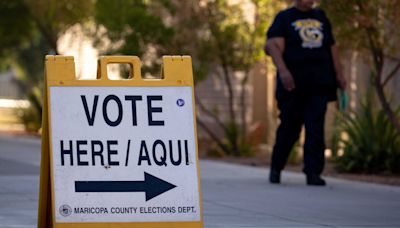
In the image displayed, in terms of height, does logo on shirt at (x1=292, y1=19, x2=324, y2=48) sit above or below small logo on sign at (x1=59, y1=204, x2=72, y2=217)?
above

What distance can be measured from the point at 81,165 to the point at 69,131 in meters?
0.22

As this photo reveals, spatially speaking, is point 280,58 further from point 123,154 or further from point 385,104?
point 123,154

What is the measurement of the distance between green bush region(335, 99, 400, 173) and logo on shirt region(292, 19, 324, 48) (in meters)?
2.24

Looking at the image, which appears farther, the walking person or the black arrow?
the walking person

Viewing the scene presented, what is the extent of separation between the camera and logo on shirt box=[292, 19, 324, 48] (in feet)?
38.7

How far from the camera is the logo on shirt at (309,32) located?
38.7 ft

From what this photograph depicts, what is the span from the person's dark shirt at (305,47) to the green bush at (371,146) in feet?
6.60

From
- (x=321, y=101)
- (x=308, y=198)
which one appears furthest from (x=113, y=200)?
(x=321, y=101)

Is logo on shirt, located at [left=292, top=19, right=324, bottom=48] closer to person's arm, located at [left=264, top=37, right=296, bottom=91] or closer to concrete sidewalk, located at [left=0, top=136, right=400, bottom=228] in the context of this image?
person's arm, located at [left=264, top=37, right=296, bottom=91]

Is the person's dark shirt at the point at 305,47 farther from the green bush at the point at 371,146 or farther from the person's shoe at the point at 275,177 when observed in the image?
the green bush at the point at 371,146

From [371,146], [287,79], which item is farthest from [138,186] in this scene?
[371,146]

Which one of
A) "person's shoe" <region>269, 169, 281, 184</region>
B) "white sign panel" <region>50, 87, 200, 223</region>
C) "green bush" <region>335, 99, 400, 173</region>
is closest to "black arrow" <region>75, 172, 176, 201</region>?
"white sign panel" <region>50, 87, 200, 223</region>

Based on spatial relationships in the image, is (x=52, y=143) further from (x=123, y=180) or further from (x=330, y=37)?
(x=330, y=37)

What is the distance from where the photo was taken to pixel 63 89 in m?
7.27
